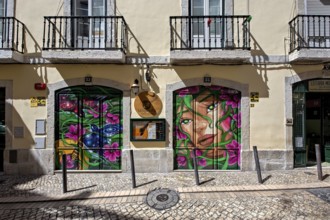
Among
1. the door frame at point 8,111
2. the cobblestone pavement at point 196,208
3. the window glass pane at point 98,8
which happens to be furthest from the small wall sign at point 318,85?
the door frame at point 8,111

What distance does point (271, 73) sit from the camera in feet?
24.3

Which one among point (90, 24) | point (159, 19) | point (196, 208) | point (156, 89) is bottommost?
point (196, 208)

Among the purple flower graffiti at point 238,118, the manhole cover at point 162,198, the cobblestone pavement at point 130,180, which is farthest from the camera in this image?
the purple flower graffiti at point 238,118

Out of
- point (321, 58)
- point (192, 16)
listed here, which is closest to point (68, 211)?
point (192, 16)

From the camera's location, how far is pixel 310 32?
7.48 m

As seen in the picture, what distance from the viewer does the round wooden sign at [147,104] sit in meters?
7.37

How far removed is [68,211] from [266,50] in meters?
7.01

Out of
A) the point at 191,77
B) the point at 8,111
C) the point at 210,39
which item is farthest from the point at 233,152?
the point at 8,111

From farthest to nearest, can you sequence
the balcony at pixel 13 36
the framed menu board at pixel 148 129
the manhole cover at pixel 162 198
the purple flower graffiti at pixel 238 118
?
the purple flower graffiti at pixel 238 118 → the framed menu board at pixel 148 129 → the balcony at pixel 13 36 → the manhole cover at pixel 162 198

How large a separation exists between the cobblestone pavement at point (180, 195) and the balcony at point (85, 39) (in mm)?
3547

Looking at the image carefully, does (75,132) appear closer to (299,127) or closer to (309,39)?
(299,127)

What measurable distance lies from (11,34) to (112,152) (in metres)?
4.83

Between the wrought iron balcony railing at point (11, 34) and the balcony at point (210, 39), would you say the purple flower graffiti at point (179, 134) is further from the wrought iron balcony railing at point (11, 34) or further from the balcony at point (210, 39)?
the wrought iron balcony railing at point (11, 34)

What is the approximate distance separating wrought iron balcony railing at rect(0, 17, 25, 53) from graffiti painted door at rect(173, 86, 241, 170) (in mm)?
5119
